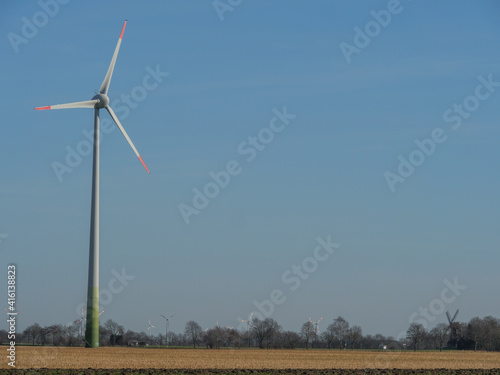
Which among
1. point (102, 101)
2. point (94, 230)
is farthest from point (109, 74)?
point (94, 230)

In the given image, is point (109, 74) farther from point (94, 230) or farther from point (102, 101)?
point (94, 230)

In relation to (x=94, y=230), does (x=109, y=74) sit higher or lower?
higher

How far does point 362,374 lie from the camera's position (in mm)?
60219

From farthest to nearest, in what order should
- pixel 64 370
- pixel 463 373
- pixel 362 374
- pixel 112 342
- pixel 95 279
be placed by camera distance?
pixel 112 342
pixel 95 279
pixel 463 373
pixel 362 374
pixel 64 370

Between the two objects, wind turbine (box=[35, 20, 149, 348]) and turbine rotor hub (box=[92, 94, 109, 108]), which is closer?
wind turbine (box=[35, 20, 149, 348])

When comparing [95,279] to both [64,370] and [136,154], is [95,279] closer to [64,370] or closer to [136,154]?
[136,154]

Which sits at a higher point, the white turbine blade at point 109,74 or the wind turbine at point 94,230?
the white turbine blade at point 109,74

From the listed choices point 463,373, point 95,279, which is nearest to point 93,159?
point 95,279

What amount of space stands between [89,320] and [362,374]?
4163 cm

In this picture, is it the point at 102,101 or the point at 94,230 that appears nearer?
the point at 94,230

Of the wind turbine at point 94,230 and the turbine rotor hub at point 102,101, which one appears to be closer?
the wind turbine at point 94,230

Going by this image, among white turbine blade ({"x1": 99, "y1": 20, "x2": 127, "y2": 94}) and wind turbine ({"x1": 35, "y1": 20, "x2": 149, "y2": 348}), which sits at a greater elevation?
white turbine blade ({"x1": 99, "y1": 20, "x2": 127, "y2": 94})

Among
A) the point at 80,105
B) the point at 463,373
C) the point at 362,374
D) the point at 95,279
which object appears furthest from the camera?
the point at 80,105

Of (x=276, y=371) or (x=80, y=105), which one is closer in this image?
(x=276, y=371)
